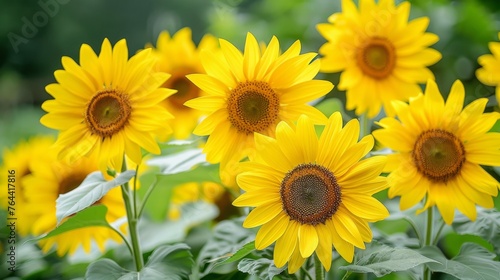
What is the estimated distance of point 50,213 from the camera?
112 cm

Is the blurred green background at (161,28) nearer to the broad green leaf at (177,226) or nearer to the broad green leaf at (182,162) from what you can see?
the broad green leaf at (177,226)

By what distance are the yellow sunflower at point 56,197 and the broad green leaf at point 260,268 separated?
15.3 inches

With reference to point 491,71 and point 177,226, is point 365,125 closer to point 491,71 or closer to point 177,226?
point 491,71

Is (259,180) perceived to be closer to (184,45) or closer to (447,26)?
(184,45)

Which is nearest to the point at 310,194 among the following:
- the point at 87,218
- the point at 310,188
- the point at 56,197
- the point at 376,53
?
the point at 310,188

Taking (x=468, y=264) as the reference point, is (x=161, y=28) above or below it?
above

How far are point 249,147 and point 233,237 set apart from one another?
0.19 m

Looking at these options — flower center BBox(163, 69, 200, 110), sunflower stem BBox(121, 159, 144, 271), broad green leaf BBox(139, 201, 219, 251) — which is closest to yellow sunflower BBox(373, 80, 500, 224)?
sunflower stem BBox(121, 159, 144, 271)

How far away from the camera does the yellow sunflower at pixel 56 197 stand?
3.63 ft

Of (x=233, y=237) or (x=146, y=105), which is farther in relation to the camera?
(x=233, y=237)

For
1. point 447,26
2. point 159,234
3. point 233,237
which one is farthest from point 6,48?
point 233,237

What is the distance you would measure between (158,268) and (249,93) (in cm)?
25

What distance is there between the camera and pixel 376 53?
109 cm

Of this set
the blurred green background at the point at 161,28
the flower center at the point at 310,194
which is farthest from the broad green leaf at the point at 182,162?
the blurred green background at the point at 161,28
